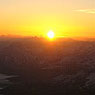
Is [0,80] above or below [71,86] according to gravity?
above

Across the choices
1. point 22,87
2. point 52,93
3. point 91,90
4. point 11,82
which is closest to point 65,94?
point 52,93

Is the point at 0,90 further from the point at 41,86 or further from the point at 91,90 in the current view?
the point at 91,90

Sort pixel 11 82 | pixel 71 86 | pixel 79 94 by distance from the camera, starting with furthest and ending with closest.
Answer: pixel 11 82, pixel 71 86, pixel 79 94

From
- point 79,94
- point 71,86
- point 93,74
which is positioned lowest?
point 79,94

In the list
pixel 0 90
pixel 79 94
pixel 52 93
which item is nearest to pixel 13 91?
pixel 0 90

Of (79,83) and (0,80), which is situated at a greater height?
(0,80)

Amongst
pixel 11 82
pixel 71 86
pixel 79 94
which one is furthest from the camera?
pixel 11 82

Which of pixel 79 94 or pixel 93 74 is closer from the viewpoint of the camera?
pixel 79 94

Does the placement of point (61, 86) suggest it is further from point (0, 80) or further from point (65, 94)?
point (0, 80)

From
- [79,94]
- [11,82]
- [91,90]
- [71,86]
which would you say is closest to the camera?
[79,94]

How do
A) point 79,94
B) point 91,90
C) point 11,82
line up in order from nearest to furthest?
point 79,94
point 91,90
point 11,82
